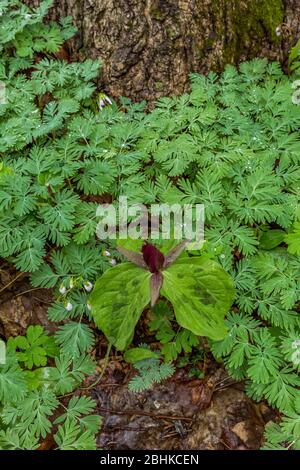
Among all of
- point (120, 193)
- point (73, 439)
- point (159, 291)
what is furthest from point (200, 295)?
point (73, 439)

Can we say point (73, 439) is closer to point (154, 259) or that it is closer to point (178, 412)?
point (178, 412)

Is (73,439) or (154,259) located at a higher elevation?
(154,259)

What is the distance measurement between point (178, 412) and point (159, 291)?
0.63m

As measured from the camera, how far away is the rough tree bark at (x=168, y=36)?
117 inches

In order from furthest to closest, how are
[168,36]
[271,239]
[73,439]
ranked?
[168,36] < [271,239] < [73,439]

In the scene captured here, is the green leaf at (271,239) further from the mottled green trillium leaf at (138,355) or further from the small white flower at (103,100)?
the small white flower at (103,100)

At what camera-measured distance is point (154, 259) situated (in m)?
2.33

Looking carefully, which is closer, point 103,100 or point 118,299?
point 118,299

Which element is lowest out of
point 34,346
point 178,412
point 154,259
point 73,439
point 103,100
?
point 178,412

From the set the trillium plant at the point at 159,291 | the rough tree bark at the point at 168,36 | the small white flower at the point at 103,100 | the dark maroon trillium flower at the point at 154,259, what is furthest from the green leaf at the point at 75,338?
the rough tree bark at the point at 168,36

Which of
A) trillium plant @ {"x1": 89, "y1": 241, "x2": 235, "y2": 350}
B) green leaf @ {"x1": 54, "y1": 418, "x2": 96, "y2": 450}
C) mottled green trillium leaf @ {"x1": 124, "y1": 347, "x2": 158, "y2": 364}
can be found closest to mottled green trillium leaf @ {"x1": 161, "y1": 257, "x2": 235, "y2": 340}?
trillium plant @ {"x1": 89, "y1": 241, "x2": 235, "y2": 350}

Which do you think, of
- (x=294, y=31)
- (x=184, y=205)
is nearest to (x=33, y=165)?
(x=184, y=205)

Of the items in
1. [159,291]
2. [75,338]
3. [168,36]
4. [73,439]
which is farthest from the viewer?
[168,36]

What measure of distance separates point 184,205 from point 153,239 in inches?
10.4
